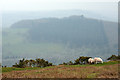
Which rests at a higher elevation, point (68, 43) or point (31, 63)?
point (68, 43)

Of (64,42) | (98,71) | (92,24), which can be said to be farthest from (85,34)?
(98,71)

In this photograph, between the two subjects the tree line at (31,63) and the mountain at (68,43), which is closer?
the tree line at (31,63)

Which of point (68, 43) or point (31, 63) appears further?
point (68, 43)

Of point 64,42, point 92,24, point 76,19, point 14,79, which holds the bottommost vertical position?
point 14,79

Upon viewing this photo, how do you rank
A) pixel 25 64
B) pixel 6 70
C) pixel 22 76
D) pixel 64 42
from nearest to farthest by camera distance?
1. pixel 22 76
2. pixel 6 70
3. pixel 25 64
4. pixel 64 42

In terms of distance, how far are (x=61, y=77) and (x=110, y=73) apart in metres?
2.47

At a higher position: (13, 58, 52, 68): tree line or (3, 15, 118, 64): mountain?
(3, 15, 118, 64): mountain

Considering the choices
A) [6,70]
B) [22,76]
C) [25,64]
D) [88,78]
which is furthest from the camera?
[25,64]

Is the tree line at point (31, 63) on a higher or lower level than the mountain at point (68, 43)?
lower

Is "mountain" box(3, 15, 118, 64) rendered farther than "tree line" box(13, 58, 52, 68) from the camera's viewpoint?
Answer: Yes

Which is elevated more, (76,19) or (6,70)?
(76,19)

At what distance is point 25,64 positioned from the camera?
11.3 metres

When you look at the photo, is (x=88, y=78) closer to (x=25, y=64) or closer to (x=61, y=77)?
(x=61, y=77)

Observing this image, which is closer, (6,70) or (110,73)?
(110,73)
